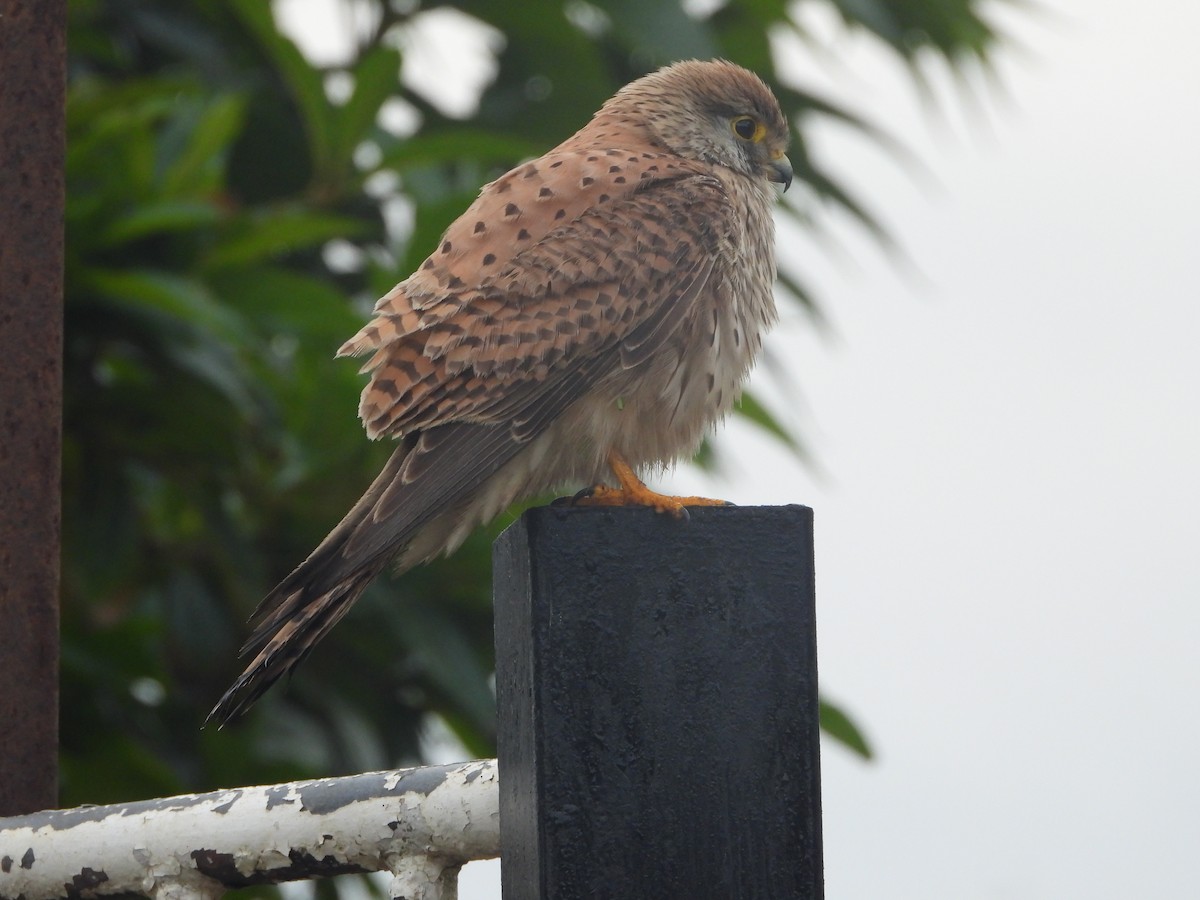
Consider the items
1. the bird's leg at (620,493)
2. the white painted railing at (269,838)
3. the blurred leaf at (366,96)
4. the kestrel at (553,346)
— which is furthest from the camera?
the blurred leaf at (366,96)

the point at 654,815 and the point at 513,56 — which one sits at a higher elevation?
the point at 513,56

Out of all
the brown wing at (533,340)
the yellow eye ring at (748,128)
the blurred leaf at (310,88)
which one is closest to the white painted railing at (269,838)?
the brown wing at (533,340)

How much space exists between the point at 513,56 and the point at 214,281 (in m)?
1.84

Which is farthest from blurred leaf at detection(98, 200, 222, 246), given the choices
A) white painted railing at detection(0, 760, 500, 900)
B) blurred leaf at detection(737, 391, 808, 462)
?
white painted railing at detection(0, 760, 500, 900)

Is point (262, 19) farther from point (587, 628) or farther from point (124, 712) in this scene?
point (587, 628)

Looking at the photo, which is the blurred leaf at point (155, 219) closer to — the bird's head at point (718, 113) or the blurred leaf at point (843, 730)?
the bird's head at point (718, 113)

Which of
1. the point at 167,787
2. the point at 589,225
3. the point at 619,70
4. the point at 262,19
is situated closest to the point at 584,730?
the point at 589,225

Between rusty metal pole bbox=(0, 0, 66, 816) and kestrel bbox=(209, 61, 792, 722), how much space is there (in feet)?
0.95

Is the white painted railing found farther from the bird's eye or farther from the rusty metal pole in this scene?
the bird's eye

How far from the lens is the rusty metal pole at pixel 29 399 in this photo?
78.7 inches

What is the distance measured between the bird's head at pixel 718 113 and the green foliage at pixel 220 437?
1.03 m

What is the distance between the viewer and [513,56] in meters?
5.86

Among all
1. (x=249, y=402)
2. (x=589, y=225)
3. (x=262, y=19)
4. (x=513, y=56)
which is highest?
(x=513, y=56)

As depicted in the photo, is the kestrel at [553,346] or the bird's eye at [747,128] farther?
the bird's eye at [747,128]
